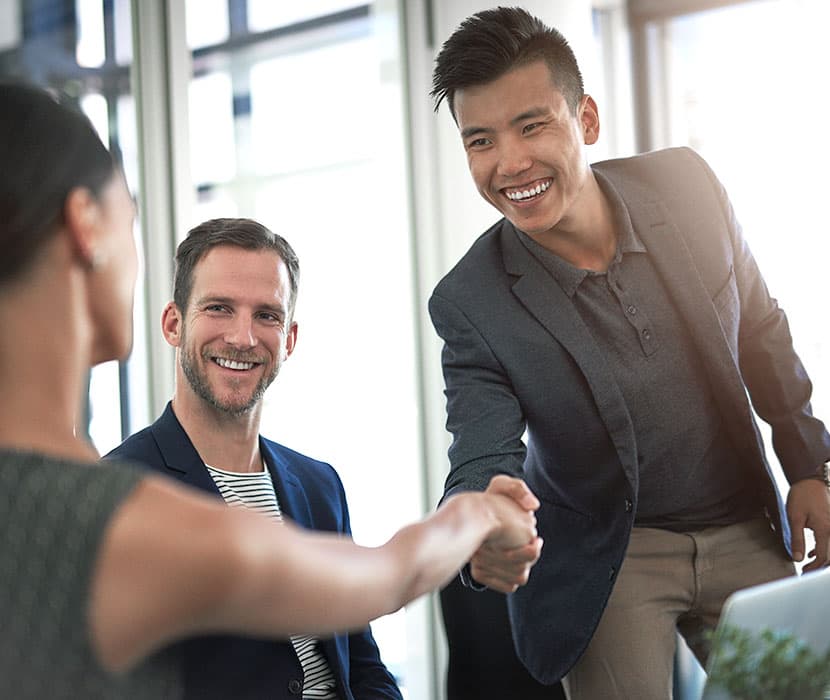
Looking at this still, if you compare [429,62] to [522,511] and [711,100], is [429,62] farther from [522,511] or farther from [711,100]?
[522,511]

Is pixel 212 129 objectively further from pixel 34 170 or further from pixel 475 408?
pixel 34 170

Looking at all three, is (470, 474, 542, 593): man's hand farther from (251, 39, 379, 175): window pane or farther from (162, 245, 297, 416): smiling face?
(251, 39, 379, 175): window pane

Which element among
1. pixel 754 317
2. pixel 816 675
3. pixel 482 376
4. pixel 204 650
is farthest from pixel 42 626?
pixel 754 317

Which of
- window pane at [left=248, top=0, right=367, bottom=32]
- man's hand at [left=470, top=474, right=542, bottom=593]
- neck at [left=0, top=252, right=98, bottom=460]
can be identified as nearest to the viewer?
neck at [left=0, top=252, right=98, bottom=460]

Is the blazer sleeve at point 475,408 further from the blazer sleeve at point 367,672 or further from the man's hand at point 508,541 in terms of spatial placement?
the blazer sleeve at point 367,672

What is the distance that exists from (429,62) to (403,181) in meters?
0.46

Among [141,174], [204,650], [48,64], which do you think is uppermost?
[48,64]

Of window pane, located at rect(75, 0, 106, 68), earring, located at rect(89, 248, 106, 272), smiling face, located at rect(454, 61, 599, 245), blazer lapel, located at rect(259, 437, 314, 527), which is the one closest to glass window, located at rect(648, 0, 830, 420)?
smiling face, located at rect(454, 61, 599, 245)

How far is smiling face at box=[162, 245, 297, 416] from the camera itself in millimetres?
2221

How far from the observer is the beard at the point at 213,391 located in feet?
7.22

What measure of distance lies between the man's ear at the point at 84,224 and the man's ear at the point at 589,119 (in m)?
1.53

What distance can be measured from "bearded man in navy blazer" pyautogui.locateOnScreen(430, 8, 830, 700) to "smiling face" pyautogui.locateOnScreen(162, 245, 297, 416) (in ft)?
1.13

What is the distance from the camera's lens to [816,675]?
1146mm

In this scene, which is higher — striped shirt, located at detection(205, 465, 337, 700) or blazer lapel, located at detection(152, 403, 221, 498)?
blazer lapel, located at detection(152, 403, 221, 498)
